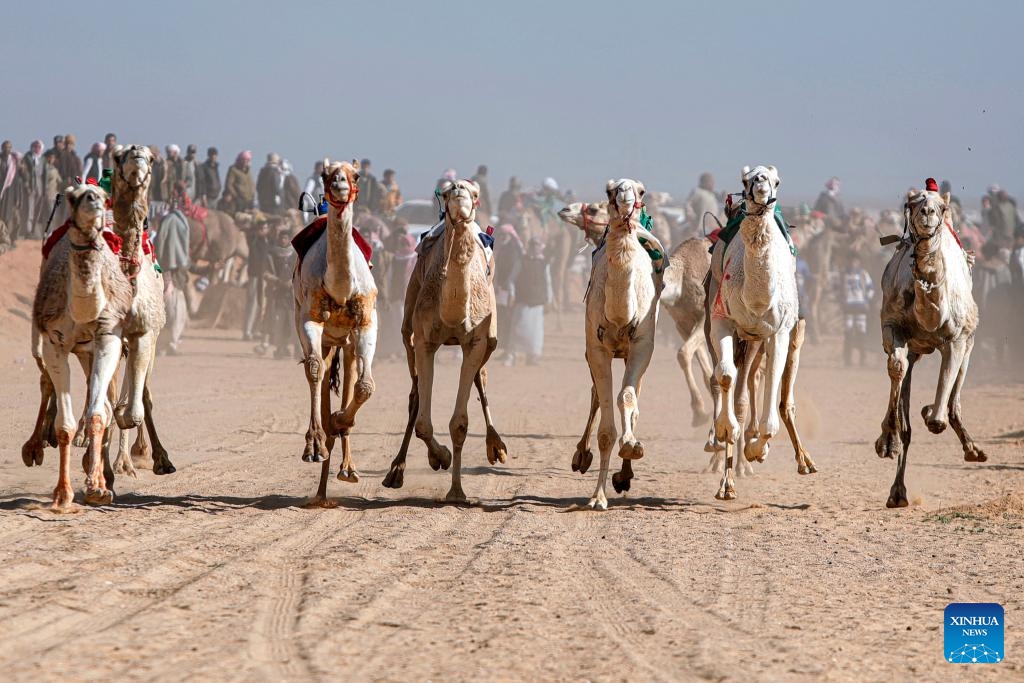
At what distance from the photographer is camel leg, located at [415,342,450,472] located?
10422 mm

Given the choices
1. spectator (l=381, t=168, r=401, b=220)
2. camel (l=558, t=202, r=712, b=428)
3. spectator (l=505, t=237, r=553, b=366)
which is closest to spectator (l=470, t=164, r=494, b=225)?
spectator (l=381, t=168, r=401, b=220)

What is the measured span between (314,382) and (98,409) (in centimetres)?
140

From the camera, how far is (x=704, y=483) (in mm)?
12094

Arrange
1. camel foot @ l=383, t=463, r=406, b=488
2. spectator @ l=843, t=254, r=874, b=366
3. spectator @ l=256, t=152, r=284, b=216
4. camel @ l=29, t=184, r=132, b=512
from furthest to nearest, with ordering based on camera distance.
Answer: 1. spectator @ l=256, t=152, r=284, b=216
2. spectator @ l=843, t=254, r=874, b=366
3. camel foot @ l=383, t=463, r=406, b=488
4. camel @ l=29, t=184, r=132, b=512

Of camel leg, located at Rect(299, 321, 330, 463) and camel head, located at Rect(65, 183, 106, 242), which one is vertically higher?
camel head, located at Rect(65, 183, 106, 242)

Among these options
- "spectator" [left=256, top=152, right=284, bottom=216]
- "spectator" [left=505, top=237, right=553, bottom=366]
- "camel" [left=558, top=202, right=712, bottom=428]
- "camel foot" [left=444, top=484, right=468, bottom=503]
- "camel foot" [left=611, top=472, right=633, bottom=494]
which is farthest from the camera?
"spectator" [left=256, top=152, right=284, bottom=216]

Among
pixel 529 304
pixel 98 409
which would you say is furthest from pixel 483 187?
pixel 98 409

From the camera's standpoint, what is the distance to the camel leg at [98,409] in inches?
375

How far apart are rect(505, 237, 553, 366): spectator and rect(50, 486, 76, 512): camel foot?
55.9 feet

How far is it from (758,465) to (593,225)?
2640mm

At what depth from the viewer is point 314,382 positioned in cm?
1013

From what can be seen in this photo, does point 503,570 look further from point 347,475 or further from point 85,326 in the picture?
point 85,326

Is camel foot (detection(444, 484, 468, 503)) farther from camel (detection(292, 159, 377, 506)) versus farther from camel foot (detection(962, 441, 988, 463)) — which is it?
camel foot (detection(962, 441, 988, 463))

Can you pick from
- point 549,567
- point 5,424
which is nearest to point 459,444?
point 549,567
